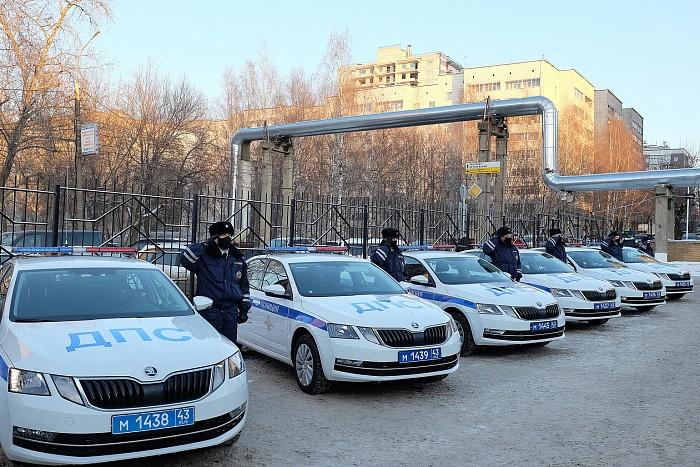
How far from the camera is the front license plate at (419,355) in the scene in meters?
6.19

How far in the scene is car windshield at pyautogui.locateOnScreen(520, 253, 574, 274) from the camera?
12.0 metres

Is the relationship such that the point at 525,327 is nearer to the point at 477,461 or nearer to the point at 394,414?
the point at 394,414

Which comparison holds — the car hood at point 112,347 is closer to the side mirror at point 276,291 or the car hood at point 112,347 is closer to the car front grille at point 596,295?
the side mirror at point 276,291

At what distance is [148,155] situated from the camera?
27.7 metres

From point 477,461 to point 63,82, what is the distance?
18330 millimetres

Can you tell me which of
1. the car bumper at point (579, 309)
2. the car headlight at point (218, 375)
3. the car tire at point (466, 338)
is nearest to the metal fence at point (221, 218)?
the car bumper at point (579, 309)

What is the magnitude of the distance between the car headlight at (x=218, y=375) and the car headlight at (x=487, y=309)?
15.8 ft

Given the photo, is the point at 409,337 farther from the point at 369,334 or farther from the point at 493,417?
the point at 493,417

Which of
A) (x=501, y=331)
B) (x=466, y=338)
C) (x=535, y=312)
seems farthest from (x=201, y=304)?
(x=535, y=312)

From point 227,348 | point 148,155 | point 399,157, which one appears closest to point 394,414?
point 227,348

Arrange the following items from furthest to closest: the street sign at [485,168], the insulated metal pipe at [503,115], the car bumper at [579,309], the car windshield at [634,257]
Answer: the insulated metal pipe at [503,115], the street sign at [485,168], the car windshield at [634,257], the car bumper at [579,309]

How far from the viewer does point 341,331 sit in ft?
20.6

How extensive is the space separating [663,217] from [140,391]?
2837 cm

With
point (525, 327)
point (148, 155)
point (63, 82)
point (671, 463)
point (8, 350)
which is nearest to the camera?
point (8, 350)
